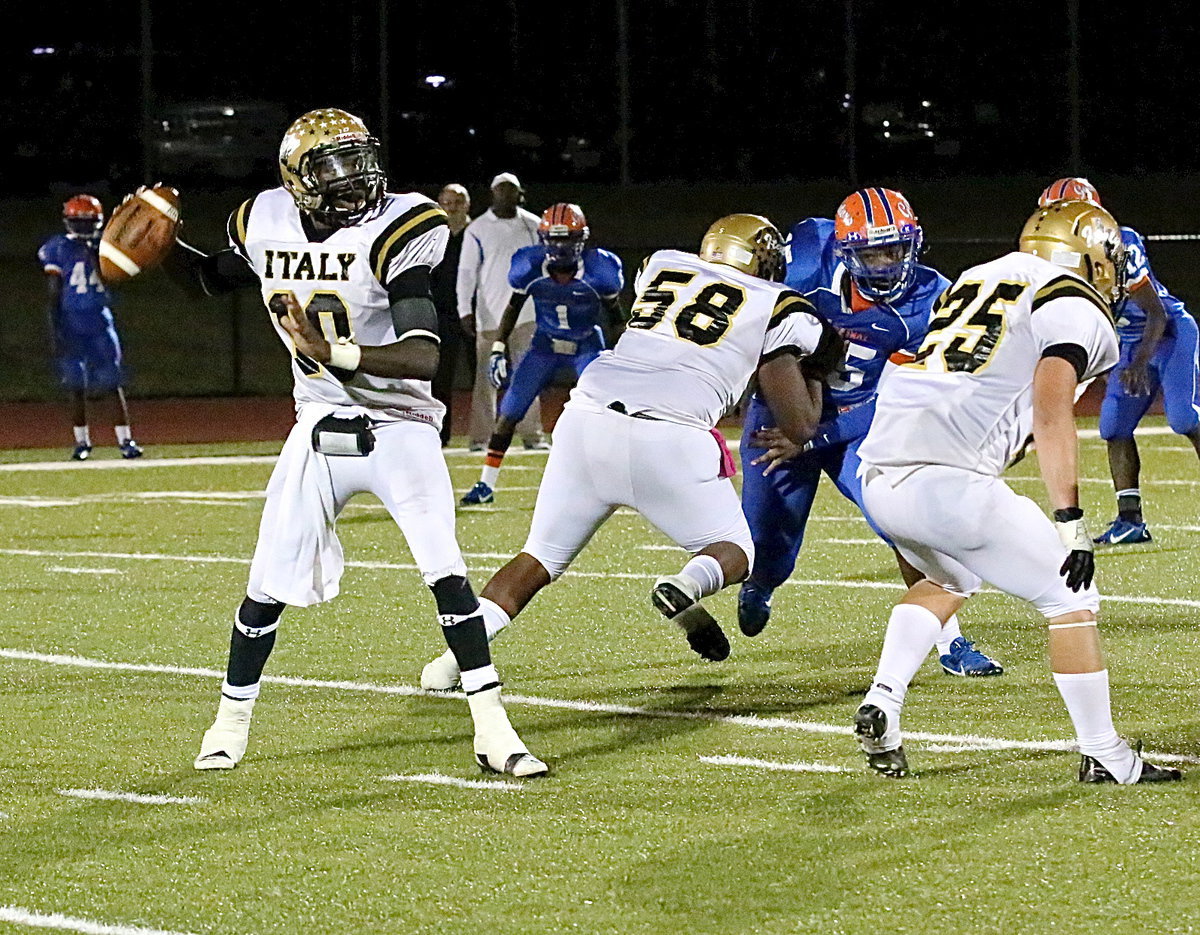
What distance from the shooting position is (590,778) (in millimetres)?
5523

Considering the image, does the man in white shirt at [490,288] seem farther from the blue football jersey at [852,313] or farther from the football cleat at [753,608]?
the football cleat at [753,608]

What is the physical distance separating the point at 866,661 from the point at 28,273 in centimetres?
1566

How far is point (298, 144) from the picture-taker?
555cm

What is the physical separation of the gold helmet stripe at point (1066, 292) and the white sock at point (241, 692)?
7.47ft

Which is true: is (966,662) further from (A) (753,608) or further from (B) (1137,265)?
(B) (1137,265)

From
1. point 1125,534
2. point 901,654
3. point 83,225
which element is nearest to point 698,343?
point 901,654

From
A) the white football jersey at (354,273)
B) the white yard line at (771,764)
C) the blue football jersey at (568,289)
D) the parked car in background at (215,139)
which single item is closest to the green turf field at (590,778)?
the white yard line at (771,764)

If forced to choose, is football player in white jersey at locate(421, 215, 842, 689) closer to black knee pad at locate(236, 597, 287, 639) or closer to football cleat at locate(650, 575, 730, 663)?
football cleat at locate(650, 575, 730, 663)

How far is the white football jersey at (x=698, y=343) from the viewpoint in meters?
6.34

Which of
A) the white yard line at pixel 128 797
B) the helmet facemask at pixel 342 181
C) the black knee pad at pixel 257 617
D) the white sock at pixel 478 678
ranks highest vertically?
the helmet facemask at pixel 342 181

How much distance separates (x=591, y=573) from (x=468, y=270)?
615cm

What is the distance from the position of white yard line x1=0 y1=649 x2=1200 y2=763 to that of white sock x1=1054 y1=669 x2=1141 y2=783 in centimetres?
38

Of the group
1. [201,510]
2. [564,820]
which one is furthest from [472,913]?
[201,510]

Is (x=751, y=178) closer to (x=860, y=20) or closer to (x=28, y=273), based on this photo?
(x=860, y=20)
